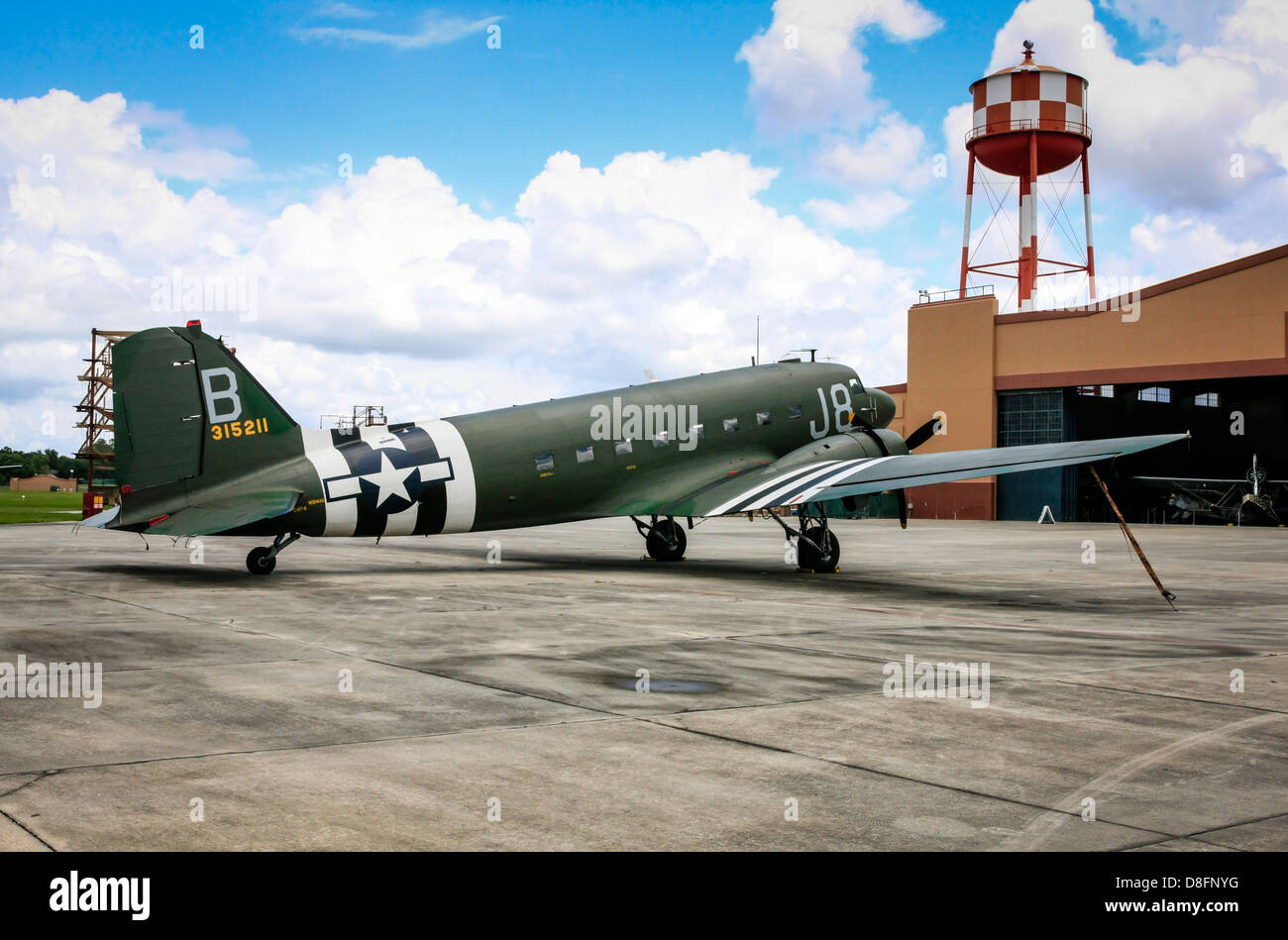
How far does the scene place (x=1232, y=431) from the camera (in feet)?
219

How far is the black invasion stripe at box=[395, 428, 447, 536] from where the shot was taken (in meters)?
21.3

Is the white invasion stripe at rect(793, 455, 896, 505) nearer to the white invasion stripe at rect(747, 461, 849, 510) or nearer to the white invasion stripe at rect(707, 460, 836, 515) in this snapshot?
the white invasion stripe at rect(747, 461, 849, 510)

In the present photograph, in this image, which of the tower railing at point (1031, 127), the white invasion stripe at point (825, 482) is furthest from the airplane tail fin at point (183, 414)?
the tower railing at point (1031, 127)

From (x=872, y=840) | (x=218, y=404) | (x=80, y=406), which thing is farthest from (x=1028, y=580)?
(x=80, y=406)

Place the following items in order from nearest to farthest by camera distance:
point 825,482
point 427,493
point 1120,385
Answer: point 427,493 < point 825,482 < point 1120,385

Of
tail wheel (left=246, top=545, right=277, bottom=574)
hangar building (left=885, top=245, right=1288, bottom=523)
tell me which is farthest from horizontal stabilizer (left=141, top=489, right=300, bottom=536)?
hangar building (left=885, top=245, right=1288, bottom=523)

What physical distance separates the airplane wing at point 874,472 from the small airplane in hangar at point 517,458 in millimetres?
54

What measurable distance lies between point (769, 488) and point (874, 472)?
2.38 meters

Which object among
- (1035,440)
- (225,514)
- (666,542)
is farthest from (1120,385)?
(225,514)

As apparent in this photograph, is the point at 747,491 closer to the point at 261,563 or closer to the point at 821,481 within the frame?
the point at 821,481

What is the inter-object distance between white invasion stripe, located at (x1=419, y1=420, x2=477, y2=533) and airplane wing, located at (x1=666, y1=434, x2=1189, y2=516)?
16.2ft

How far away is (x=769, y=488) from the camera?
23.2 m
